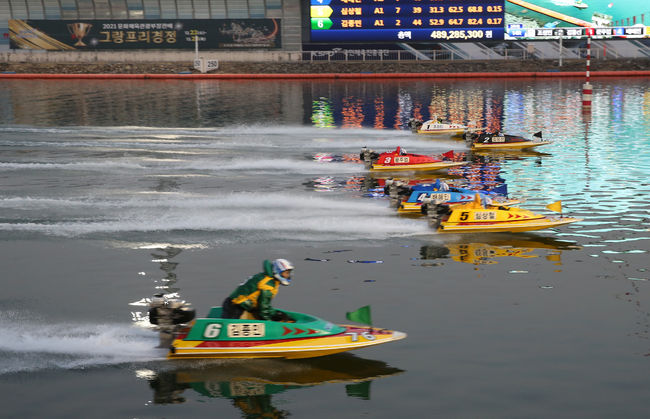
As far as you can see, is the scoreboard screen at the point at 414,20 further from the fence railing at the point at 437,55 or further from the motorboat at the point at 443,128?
the motorboat at the point at 443,128

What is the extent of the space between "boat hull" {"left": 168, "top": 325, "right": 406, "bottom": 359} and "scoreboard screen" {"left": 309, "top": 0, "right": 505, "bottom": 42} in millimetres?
93030

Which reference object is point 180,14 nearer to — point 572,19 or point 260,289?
point 572,19

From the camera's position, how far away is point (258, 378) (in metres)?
19.4

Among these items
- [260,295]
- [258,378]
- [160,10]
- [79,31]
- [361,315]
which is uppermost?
[160,10]

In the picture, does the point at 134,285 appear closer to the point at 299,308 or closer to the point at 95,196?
the point at 299,308

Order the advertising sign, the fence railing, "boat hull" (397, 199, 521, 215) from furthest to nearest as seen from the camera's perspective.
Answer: the fence railing < the advertising sign < "boat hull" (397, 199, 521, 215)

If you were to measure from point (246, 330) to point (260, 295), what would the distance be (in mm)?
910

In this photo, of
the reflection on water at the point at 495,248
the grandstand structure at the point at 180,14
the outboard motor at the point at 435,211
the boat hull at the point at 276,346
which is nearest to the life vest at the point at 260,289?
the boat hull at the point at 276,346

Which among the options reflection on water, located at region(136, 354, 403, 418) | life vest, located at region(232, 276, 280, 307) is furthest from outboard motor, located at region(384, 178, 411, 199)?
life vest, located at region(232, 276, 280, 307)

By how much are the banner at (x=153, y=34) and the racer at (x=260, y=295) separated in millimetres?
99393

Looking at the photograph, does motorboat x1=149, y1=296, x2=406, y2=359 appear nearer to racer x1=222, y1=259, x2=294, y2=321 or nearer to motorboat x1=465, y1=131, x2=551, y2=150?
racer x1=222, y1=259, x2=294, y2=321

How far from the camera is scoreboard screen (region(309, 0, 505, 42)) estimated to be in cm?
10731

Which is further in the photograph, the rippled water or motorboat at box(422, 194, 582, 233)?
motorboat at box(422, 194, 582, 233)

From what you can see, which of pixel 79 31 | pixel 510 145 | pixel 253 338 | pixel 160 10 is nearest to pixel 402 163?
pixel 510 145
